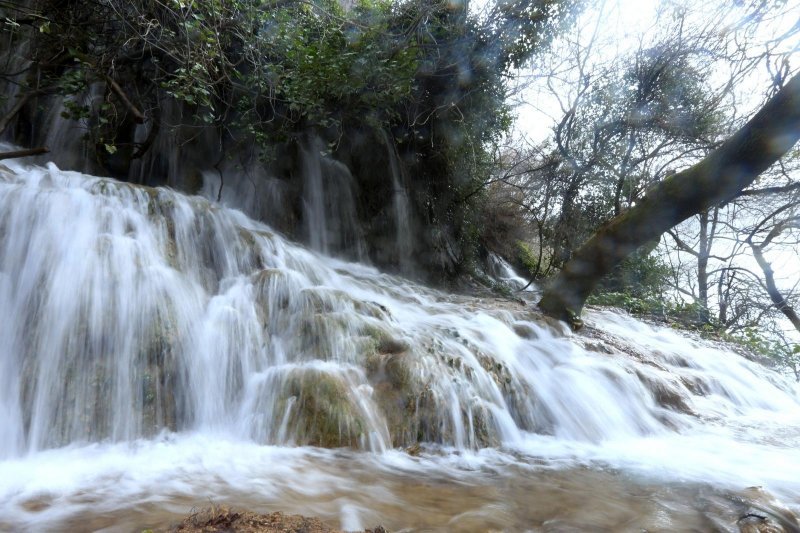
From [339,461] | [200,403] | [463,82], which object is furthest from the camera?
[463,82]

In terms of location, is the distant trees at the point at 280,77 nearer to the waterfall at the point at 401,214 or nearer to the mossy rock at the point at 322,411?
the waterfall at the point at 401,214

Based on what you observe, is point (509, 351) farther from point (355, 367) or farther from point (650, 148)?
point (650, 148)

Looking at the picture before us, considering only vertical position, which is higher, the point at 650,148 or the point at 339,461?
the point at 650,148

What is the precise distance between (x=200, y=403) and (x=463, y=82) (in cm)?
737

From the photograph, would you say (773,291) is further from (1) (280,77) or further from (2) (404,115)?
(1) (280,77)

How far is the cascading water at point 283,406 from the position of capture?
7.59ft

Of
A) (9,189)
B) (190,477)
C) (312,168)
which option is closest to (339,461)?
(190,477)

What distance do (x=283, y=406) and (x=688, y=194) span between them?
17.8 feet

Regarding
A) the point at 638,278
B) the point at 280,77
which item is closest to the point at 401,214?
the point at 280,77

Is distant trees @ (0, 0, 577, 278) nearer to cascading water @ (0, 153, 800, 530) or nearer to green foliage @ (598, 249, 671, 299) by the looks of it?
cascading water @ (0, 153, 800, 530)

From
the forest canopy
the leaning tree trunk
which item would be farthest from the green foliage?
the leaning tree trunk

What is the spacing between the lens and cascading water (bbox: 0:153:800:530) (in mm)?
2314

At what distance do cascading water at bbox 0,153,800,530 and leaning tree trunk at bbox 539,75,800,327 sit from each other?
1639 millimetres

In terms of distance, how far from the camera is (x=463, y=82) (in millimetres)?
8547
